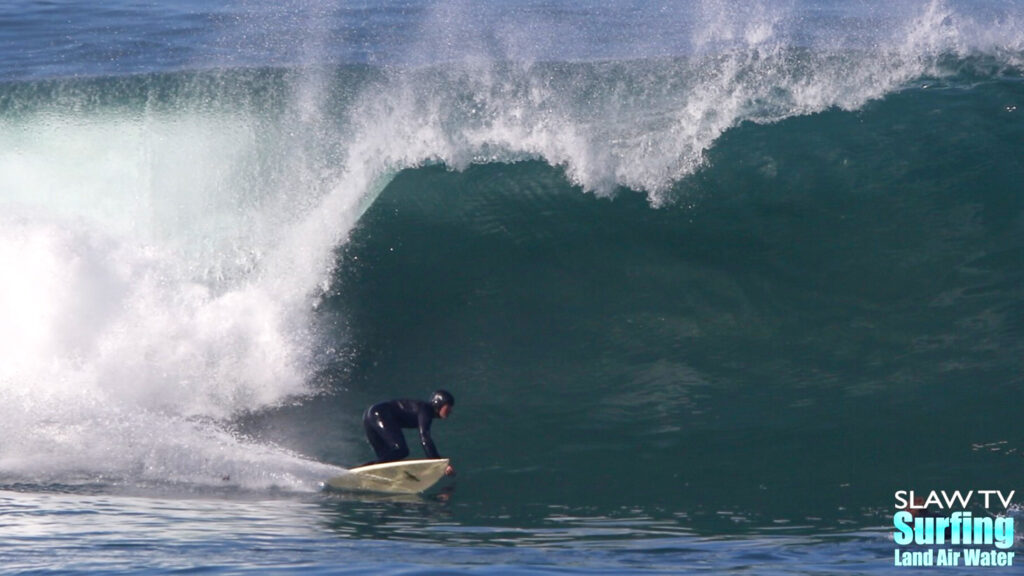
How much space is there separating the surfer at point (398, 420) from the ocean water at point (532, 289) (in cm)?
48

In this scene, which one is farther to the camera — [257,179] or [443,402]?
[257,179]

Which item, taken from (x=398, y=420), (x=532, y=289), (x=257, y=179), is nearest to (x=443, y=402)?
(x=398, y=420)

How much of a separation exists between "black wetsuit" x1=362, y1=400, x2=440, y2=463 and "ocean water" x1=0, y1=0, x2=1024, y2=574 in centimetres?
48

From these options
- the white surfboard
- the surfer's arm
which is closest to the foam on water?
the white surfboard

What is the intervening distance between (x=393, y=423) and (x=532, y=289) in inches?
105

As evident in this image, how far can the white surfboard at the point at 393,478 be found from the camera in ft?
27.4

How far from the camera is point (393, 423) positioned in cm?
891

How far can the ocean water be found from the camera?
8.19m

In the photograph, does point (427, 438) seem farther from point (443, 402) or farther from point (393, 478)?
point (393, 478)

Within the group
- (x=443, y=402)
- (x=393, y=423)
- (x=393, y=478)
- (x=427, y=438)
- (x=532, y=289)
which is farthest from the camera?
(x=532, y=289)

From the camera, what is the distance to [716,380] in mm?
9992

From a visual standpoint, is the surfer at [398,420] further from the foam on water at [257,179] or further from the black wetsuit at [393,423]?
the foam on water at [257,179]

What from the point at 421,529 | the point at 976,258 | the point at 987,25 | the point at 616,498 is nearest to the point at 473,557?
the point at 421,529

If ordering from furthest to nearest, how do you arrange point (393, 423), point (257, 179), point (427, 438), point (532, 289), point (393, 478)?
point (257, 179)
point (532, 289)
point (393, 423)
point (427, 438)
point (393, 478)
